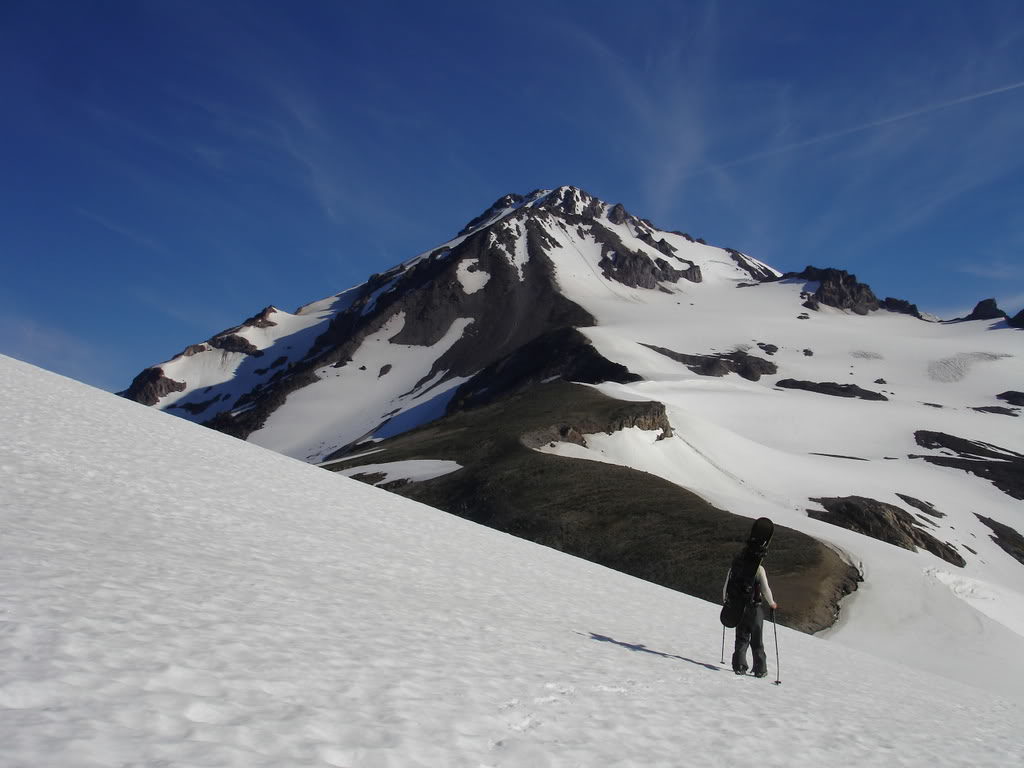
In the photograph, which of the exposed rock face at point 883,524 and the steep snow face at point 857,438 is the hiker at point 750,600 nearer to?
the steep snow face at point 857,438

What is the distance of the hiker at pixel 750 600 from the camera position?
12383 mm

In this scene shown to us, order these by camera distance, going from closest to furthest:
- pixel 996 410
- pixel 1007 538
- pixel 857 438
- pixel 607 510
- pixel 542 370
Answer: pixel 607 510, pixel 1007 538, pixel 857 438, pixel 542 370, pixel 996 410

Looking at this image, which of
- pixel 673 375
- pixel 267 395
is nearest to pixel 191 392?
pixel 267 395

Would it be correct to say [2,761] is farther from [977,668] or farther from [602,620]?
[977,668]

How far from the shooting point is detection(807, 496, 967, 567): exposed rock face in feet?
190

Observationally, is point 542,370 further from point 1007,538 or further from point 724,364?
point 1007,538

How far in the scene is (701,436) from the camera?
7712cm

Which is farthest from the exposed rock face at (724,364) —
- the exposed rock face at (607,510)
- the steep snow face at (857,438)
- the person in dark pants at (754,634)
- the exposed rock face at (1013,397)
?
the person in dark pants at (754,634)

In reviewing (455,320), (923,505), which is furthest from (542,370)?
(455,320)

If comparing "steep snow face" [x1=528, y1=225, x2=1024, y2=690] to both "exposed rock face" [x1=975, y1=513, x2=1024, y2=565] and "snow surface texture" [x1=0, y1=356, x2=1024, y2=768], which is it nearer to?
"exposed rock face" [x1=975, y1=513, x2=1024, y2=565]

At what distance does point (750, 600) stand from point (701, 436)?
66.6 m

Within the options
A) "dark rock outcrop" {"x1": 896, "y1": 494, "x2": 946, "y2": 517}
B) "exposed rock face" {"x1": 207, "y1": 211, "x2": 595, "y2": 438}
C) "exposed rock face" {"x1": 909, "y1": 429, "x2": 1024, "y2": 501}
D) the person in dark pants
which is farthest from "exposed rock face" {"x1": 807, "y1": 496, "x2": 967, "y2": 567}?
"exposed rock face" {"x1": 207, "y1": 211, "x2": 595, "y2": 438}

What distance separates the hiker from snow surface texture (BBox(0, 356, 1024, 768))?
0.49m

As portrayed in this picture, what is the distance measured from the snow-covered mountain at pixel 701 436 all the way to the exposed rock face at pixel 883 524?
0.92ft
